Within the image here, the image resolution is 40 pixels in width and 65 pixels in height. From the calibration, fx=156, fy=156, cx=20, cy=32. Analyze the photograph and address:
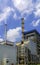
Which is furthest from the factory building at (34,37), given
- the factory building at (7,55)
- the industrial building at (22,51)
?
the factory building at (7,55)

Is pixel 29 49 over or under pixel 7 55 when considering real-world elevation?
over

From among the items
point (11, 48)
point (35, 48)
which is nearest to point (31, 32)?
point (35, 48)

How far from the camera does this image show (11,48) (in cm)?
2122

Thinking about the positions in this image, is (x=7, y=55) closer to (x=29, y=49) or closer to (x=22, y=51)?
(x=22, y=51)

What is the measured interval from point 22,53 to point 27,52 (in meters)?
1.96

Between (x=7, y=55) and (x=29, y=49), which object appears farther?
(x=29, y=49)

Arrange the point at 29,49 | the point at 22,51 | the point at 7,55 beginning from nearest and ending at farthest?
1. the point at 7,55
2. the point at 22,51
3. the point at 29,49

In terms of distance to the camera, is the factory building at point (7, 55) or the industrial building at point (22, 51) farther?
the industrial building at point (22, 51)

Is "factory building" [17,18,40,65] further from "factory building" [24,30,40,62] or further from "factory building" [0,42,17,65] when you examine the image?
"factory building" [0,42,17,65]

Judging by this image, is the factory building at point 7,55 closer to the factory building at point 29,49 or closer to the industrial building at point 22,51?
the industrial building at point 22,51

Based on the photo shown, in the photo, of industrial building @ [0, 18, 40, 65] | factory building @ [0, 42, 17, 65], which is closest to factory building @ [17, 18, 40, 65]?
industrial building @ [0, 18, 40, 65]

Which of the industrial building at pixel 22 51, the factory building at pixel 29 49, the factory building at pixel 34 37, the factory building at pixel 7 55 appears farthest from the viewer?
the factory building at pixel 34 37

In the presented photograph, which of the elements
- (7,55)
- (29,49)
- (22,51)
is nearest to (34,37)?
(29,49)

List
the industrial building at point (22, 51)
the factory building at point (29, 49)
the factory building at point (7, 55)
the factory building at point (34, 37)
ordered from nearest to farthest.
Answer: the factory building at point (7, 55), the industrial building at point (22, 51), the factory building at point (29, 49), the factory building at point (34, 37)
